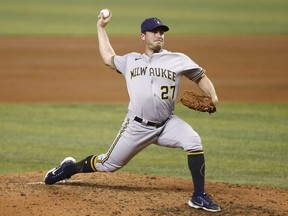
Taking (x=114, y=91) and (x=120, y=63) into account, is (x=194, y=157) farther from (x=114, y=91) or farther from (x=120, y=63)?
(x=114, y=91)

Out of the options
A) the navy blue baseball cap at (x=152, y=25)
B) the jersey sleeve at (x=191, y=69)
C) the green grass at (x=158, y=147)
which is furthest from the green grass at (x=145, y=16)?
the jersey sleeve at (x=191, y=69)

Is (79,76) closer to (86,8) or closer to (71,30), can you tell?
(71,30)

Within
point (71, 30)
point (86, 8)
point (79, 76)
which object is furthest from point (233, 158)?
point (86, 8)

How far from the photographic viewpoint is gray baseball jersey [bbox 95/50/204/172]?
7.09m

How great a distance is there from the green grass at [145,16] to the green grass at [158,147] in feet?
33.1

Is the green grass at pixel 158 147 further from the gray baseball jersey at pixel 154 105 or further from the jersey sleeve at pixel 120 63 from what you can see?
the jersey sleeve at pixel 120 63

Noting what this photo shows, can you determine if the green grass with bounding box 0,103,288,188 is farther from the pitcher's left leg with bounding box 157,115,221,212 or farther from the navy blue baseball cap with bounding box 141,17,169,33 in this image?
the navy blue baseball cap with bounding box 141,17,169,33

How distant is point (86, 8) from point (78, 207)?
899 inches

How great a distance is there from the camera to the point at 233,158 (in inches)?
393

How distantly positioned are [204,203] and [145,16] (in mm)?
20054

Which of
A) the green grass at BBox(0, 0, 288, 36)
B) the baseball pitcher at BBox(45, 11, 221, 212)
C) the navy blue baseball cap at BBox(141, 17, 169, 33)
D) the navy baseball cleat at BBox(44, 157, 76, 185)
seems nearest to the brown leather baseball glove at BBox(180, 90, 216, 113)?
the baseball pitcher at BBox(45, 11, 221, 212)

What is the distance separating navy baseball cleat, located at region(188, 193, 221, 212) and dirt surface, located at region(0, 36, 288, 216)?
0.06m

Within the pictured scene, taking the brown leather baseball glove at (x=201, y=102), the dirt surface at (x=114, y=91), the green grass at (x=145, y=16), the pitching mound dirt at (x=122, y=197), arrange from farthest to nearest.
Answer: the green grass at (x=145, y=16) → the brown leather baseball glove at (x=201, y=102) → the dirt surface at (x=114, y=91) → the pitching mound dirt at (x=122, y=197)

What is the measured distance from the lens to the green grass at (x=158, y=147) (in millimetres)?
9523
